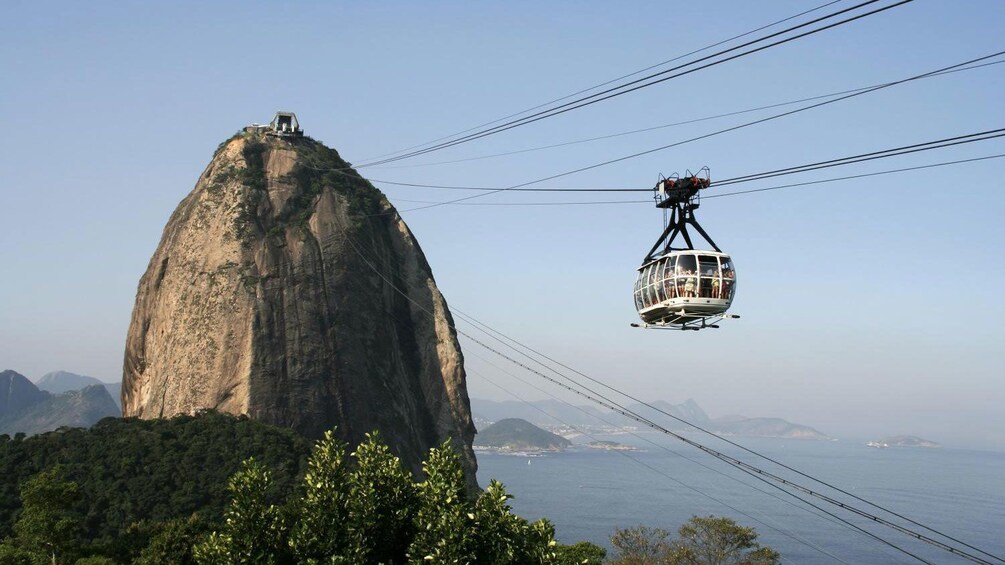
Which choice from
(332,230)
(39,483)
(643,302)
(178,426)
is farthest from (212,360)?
(643,302)

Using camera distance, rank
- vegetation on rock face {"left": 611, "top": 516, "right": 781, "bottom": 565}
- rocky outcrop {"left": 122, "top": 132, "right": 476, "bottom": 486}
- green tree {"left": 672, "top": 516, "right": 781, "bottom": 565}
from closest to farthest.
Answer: vegetation on rock face {"left": 611, "top": 516, "right": 781, "bottom": 565} → green tree {"left": 672, "top": 516, "right": 781, "bottom": 565} → rocky outcrop {"left": 122, "top": 132, "right": 476, "bottom": 486}

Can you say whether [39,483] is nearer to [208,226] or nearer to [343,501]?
[343,501]

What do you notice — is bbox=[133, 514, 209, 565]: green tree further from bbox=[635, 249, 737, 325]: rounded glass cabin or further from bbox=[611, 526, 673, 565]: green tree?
bbox=[611, 526, 673, 565]: green tree

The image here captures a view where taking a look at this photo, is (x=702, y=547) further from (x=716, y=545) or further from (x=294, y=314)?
(x=294, y=314)

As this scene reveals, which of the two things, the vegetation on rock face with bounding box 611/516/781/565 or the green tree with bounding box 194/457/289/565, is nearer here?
the green tree with bounding box 194/457/289/565

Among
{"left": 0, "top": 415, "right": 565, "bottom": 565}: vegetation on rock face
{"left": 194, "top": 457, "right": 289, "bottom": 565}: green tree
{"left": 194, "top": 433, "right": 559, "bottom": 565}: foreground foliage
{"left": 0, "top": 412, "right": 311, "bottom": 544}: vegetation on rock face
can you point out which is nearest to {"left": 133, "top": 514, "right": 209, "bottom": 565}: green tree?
{"left": 0, "top": 415, "right": 565, "bottom": 565}: vegetation on rock face

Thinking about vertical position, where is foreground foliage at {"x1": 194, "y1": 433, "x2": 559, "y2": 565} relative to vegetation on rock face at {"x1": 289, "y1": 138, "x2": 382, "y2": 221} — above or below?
below
